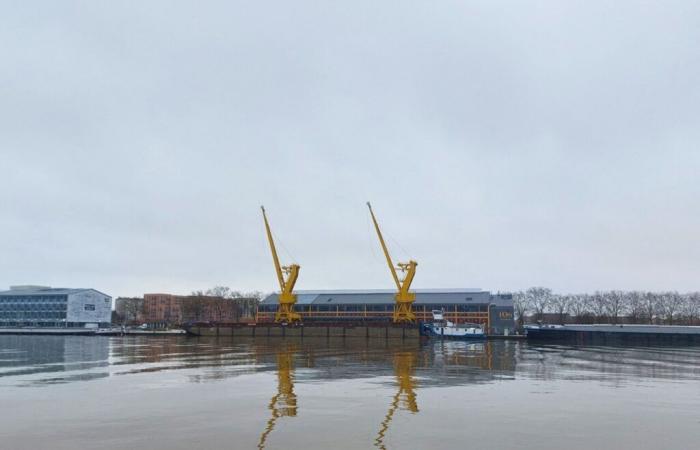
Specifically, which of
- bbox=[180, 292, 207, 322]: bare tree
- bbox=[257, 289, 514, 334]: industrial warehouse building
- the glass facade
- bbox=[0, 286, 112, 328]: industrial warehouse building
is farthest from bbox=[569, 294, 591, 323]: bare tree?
the glass facade

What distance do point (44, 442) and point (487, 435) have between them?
13314mm

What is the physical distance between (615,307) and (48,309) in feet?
623

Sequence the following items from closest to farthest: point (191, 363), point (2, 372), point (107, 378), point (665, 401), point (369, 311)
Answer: point (665, 401), point (107, 378), point (2, 372), point (191, 363), point (369, 311)

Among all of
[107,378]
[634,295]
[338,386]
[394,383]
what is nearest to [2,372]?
[107,378]

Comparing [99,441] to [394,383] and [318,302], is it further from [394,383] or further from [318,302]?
[318,302]

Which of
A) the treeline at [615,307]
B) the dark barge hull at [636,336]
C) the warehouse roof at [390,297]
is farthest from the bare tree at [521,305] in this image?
the dark barge hull at [636,336]

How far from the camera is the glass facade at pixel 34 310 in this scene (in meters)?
191

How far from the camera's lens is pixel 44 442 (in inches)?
650

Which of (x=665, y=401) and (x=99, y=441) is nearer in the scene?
(x=99, y=441)

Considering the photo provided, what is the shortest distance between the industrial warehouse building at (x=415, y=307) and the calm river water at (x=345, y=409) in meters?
85.5

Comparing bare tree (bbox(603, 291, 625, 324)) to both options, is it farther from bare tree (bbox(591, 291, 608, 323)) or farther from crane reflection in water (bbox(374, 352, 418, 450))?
crane reflection in water (bbox(374, 352, 418, 450))

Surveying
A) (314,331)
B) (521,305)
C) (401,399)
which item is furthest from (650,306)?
(401,399)

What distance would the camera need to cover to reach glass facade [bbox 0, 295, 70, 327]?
19125 centimetres

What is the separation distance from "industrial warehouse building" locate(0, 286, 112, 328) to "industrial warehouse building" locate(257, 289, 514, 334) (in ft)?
286
